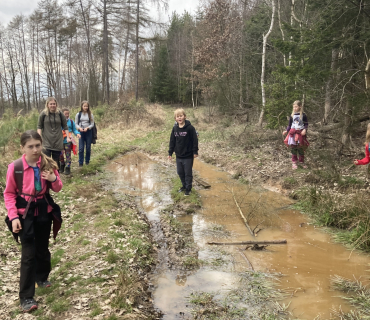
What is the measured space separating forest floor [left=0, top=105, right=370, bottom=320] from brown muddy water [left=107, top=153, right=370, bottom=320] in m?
0.27

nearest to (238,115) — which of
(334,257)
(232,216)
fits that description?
(232,216)

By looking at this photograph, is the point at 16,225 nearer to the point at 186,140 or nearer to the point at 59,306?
the point at 59,306

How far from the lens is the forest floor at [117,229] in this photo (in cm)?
340

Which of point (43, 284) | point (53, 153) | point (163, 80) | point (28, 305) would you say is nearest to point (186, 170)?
point (53, 153)

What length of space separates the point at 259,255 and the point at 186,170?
302 centimetres

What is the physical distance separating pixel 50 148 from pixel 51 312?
17.2ft

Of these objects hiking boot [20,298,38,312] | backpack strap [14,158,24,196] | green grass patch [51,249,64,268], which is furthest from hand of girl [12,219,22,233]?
green grass patch [51,249,64,268]

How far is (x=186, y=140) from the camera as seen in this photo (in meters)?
6.93

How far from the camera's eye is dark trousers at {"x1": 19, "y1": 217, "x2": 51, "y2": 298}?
3.21 meters

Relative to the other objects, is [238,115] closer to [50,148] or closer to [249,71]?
[249,71]

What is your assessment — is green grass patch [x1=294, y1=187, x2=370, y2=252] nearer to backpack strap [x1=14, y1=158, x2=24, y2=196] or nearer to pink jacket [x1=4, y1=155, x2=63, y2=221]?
pink jacket [x1=4, y1=155, x2=63, y2=221]

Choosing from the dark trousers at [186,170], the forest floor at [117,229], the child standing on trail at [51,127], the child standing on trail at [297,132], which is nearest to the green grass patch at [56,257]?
the forest floor at [117,229]

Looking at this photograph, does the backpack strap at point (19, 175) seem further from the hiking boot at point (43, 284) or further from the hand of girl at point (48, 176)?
the hiking boot at point (43, 284)

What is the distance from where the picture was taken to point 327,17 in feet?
26.3
